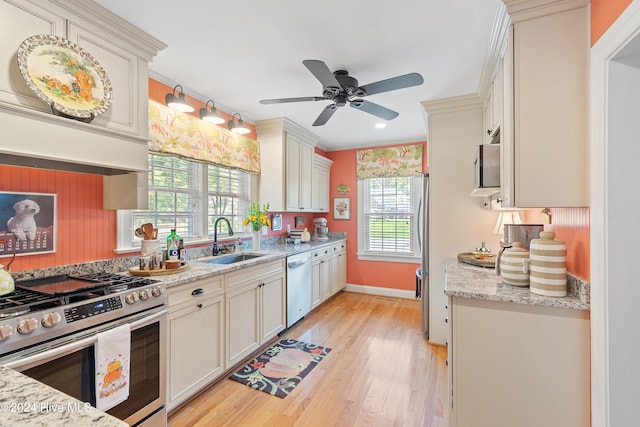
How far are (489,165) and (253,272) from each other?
208 cm

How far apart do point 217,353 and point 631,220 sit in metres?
2.57

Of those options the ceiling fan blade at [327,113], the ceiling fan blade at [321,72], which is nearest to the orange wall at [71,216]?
the ceiling fan blade at [321,72]

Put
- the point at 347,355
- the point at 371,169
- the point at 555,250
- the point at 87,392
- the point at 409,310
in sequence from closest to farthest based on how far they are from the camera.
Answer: the point at 87,392
the point at 555,250
the point at 347,355
the point at 409,310
the point at 371,169

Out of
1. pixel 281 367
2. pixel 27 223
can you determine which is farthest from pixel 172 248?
pixel 281 367

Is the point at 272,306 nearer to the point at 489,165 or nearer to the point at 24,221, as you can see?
the point at 24,221

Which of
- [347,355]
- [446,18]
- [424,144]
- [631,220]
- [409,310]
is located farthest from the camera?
[424,144]

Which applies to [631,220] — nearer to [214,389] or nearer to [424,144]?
[214,389]

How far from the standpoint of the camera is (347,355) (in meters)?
2.75

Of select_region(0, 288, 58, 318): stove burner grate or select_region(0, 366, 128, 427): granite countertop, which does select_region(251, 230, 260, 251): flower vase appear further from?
select_region(0, 366, 128, 427): granite countertop

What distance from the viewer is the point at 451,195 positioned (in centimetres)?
296

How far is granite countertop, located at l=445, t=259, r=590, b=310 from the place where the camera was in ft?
4.69

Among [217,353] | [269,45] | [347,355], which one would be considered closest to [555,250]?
[347,355]

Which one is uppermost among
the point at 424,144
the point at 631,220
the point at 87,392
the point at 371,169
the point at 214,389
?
the point at 424,144

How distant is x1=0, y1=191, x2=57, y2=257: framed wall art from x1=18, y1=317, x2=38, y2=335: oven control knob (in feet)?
2.32
